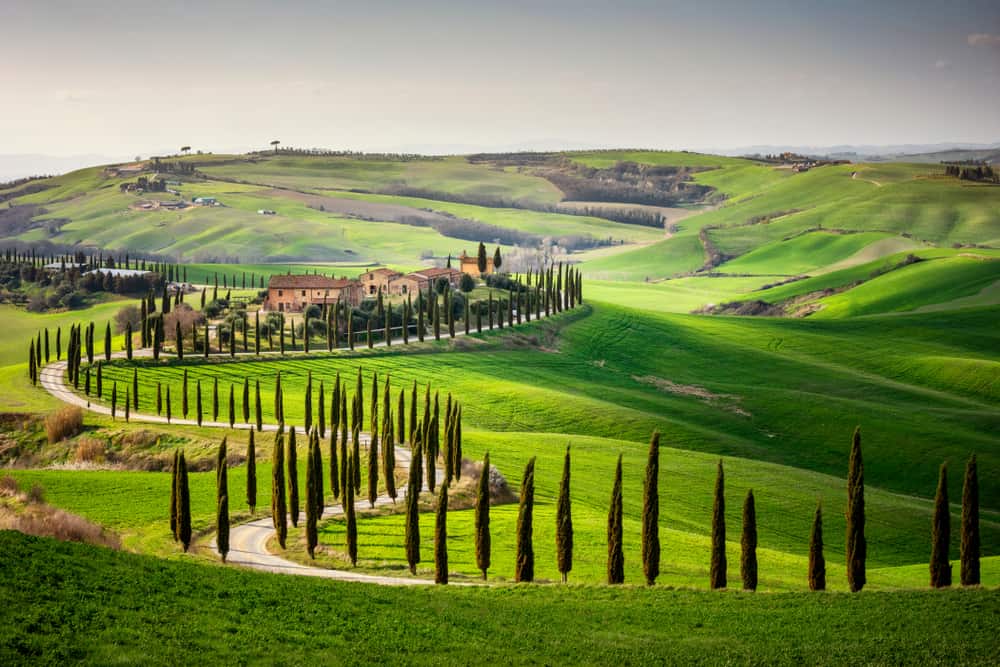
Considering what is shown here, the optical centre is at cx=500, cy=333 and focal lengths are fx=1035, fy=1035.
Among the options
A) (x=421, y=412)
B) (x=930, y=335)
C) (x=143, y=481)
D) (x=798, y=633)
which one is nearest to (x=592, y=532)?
(x=798, y=633)

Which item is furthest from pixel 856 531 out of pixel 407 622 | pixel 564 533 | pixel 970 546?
pixel 407 622

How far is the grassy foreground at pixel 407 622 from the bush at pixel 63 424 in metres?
48.3

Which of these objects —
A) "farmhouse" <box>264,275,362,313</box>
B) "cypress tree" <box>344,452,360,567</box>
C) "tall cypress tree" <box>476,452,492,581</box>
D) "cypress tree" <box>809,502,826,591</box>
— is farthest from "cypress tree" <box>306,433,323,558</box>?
"farmhouse" <box>264,275,362,313</box>

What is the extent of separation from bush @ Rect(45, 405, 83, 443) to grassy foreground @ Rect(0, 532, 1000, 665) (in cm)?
4829

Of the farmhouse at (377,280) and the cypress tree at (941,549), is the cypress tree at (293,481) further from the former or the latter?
the farmhouse at (377,280)

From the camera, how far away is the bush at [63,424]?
84250 millimetres

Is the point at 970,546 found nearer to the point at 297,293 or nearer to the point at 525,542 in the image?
the point at 525,542

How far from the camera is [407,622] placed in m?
37.1

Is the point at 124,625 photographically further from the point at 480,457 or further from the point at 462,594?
the point at 480,457

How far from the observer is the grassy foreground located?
3203 cm

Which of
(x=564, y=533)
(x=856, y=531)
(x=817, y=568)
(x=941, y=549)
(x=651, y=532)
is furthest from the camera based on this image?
(x=564, y=533)

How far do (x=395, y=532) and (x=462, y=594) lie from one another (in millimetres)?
17625

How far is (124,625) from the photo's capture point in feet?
107

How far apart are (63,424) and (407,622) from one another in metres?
57.6
